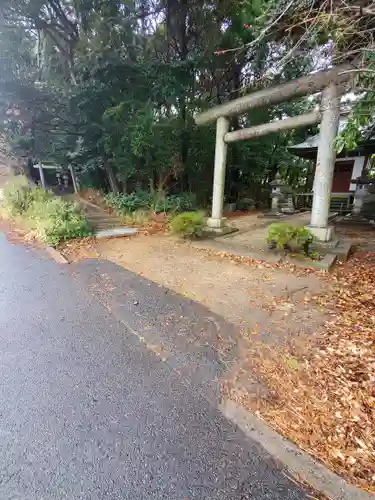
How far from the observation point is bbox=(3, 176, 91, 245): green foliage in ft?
18.9

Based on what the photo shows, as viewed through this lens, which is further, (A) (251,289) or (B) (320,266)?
(B) (320,266)

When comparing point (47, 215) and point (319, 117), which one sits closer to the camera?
point (319, 117)

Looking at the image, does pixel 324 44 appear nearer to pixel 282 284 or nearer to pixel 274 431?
pixel 282 284

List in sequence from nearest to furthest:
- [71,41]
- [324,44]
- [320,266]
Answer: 1. [324,44]
2. [320,266]
3. [71,41]

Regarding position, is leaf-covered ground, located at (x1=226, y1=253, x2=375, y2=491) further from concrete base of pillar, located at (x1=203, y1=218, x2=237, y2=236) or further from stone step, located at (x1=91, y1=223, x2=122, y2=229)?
stone step, located at (x1=91, y1=223, x2=122, y2=229)

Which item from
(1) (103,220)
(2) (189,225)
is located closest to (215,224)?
(2) (189,225)

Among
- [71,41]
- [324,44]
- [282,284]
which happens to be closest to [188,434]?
[282,284]

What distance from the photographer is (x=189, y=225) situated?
5.73 meters

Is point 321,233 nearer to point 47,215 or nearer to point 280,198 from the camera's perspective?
point 47,215

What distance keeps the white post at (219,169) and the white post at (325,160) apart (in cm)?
207

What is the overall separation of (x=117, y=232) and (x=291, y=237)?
4.37 metres

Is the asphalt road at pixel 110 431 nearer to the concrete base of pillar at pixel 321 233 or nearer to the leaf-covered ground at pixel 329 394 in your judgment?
the leaf-covered ground at pixel 329 394

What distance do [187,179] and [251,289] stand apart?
7481mm

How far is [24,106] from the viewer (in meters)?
7.66
